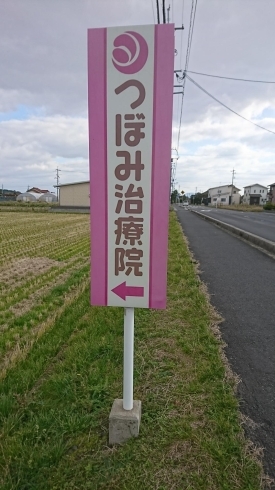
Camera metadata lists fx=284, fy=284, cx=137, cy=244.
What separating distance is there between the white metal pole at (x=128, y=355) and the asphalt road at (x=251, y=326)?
0.85 meters

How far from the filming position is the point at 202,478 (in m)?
1.62

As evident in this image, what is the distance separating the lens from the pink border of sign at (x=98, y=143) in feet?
5.53

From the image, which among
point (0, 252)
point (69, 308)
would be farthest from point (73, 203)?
point (69, 308)

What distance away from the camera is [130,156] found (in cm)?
172

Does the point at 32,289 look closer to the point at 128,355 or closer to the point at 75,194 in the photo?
the point at 128,355

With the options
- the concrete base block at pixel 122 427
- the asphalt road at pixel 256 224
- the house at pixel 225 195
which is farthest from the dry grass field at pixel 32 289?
the house at pixel 225 195

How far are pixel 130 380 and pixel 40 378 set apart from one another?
43.0 inches

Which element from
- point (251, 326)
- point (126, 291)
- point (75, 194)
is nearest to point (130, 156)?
point (126, 291)

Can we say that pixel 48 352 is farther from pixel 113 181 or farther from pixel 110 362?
pixel 113 181

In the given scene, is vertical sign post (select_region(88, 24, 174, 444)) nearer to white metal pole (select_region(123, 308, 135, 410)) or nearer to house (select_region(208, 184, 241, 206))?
white metal pole (select_region(123, 308, 135, 410))

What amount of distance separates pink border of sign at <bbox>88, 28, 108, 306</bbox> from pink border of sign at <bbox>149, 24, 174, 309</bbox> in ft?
1.01

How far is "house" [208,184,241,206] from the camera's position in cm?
9006

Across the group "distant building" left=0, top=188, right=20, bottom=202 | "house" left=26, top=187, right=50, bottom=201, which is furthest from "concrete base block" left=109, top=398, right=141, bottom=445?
"house" left=26, top=187, right=50, bottom=201

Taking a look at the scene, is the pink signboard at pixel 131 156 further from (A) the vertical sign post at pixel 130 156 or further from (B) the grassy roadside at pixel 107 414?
(B) the grassy roadside at pixel 107 414
